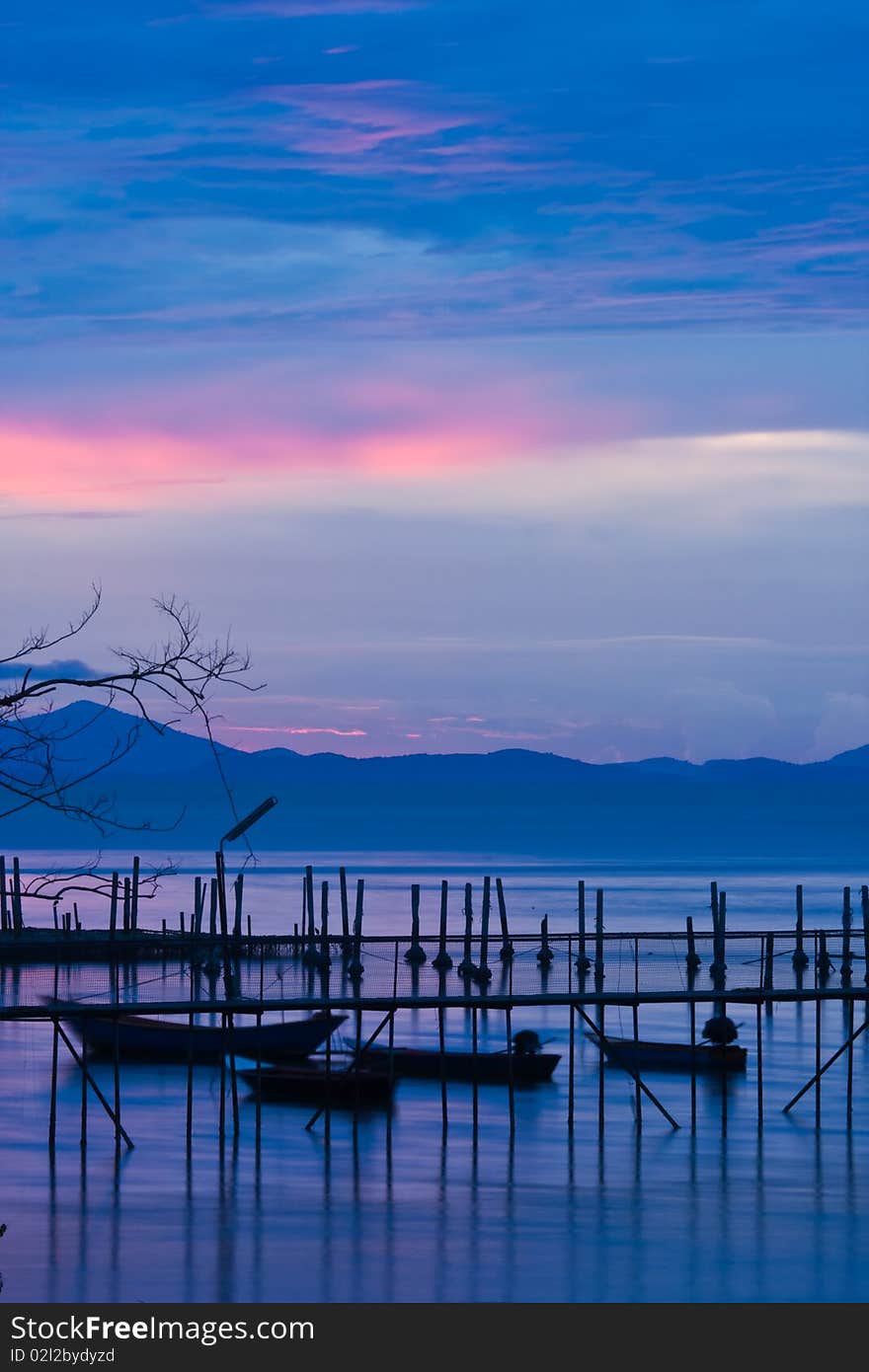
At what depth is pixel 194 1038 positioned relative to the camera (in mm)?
38094

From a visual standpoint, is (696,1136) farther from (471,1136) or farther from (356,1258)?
(356,1258)

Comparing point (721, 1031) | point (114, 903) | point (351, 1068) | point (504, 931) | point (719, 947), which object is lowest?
point (351, 1068)

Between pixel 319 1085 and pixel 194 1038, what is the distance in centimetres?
440

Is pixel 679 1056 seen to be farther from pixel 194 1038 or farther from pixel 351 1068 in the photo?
pixel 194 1038

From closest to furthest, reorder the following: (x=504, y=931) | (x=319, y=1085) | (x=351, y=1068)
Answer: (x=351, y=1068), (x=319, y=1085), (x=504, y=931)

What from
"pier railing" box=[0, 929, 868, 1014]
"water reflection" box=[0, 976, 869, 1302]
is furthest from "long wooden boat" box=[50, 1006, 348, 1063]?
"pier railing" box=[0, 929, 868, 1014]

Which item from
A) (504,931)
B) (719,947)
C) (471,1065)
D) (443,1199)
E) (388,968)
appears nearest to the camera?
(443,1199)

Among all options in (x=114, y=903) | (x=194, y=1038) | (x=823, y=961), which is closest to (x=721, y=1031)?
(x=194, y=1038)

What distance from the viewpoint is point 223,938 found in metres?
42.8

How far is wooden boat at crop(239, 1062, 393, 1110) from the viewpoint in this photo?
34219mm

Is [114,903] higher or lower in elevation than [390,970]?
higher

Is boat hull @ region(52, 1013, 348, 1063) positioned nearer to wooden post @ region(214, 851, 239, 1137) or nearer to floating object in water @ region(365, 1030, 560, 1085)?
wooden post @ region(214, 851, 239, 1137)

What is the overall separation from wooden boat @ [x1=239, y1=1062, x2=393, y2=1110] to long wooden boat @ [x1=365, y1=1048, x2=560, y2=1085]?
10.5 ft
